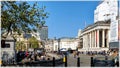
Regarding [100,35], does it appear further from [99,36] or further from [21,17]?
[21,17]

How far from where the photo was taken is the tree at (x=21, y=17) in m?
22.3

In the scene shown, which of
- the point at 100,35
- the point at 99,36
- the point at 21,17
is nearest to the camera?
the point at 21,17

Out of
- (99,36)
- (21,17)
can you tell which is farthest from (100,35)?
(21,17)

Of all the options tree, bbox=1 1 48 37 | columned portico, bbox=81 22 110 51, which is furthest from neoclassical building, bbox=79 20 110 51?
tree, bbox=1 1 48 37

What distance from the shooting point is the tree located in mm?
22297

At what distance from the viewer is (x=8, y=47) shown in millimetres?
34312

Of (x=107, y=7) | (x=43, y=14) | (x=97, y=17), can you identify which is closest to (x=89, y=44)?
(x=97, y=17)

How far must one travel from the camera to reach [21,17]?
23500mm

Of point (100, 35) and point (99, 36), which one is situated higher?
point (100, 35)

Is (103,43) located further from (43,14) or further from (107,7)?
(43,14)

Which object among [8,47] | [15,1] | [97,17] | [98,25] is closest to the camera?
[15,1]

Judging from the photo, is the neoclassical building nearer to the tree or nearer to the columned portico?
the columned portico

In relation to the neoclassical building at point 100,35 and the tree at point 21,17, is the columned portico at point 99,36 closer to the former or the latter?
the neoclassical building at point 100,35

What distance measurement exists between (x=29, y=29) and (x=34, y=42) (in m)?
121
